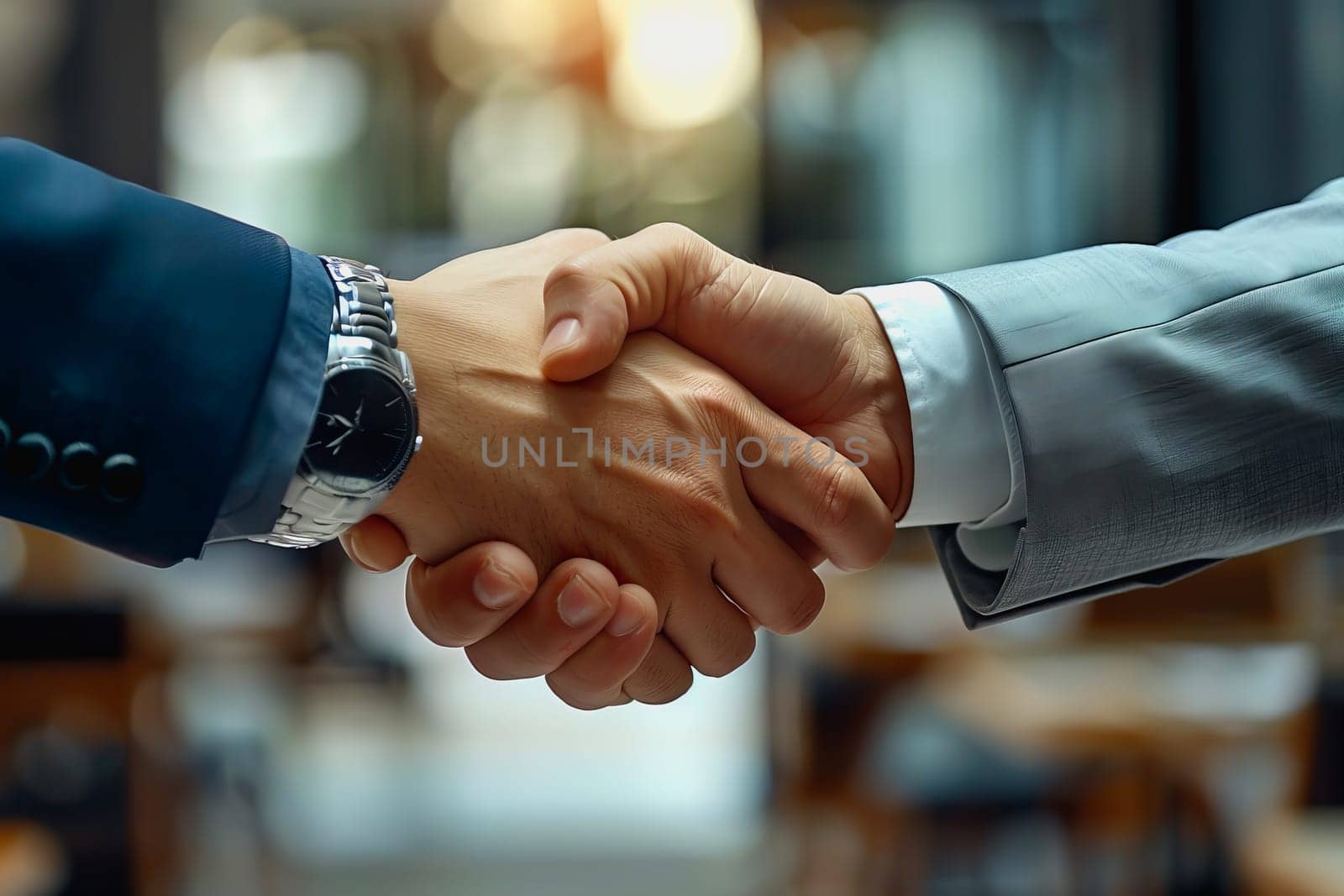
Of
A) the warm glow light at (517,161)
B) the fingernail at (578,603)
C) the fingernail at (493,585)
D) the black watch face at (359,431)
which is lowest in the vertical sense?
the warm glow light at (517,161)

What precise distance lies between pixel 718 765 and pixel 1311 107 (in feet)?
10.0

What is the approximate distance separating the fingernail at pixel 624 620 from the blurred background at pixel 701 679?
3.73 feet

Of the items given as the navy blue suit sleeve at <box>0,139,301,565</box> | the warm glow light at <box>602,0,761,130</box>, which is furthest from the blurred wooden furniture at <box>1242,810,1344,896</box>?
the warm glow light at <box>602,0,761,130</box>

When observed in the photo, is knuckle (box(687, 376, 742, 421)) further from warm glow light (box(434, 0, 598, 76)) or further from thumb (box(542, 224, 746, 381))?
warm glow light (box(434, 0, 598, 76))

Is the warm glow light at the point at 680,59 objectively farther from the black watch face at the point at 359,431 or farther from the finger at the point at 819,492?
the black watch face at the point at 359,431

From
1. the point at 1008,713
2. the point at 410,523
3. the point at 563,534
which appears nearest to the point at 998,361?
the point at 563,534

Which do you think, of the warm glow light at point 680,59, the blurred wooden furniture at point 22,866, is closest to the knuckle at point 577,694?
the blurred wooden furniture at point 22,866

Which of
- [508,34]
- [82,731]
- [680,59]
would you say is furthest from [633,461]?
[508,34]

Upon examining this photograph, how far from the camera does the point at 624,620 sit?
3.55 feet

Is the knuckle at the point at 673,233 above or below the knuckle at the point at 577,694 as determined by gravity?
above

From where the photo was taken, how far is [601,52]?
17.0 feet

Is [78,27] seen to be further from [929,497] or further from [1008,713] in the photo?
[929,497]

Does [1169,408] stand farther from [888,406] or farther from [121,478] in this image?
[121,478]

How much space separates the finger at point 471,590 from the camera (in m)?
1.03
